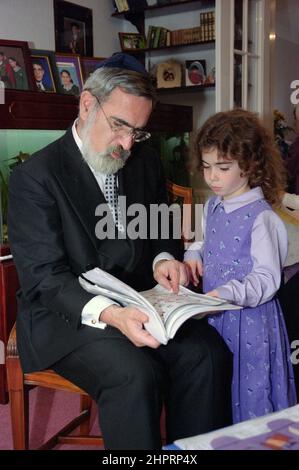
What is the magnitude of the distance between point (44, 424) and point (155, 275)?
2.93 ft

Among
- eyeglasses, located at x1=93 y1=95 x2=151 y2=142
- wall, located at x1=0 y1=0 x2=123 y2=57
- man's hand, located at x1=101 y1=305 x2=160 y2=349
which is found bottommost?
man's hand, located at x1=101 y1=305 x2=160 y2=349

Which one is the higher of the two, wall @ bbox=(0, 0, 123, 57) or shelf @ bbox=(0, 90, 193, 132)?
wall @ bbox=(0, 0, 123, 57)

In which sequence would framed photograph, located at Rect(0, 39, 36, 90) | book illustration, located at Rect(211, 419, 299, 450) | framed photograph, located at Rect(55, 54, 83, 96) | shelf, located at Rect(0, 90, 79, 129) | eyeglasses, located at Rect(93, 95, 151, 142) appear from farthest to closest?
1. framed photograph, located at Rect(55, 54, 83, 96)
2. framed photograph, located at Rect(0, 39, 36, 90)
3. shelf, located at Rect(0, 90, 79, 129)
4. eyeglasses, located at Rect(93, 95, 151, 142)
5. book illustration, located at Rect(211, 419, 299, 450)

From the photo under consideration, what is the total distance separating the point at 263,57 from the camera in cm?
368

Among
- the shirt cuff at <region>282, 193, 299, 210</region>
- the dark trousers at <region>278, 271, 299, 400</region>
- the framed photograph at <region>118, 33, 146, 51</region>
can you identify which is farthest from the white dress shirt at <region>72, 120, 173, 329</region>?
the framed photograph at <region>118, 33, 146, 51</region>

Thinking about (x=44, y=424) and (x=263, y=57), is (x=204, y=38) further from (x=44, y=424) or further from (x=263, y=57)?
(x=44, y=424)

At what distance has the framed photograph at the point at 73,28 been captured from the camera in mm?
3349

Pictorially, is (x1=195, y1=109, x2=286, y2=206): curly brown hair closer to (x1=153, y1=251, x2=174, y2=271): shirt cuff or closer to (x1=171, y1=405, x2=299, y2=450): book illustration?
(x1=153, y1=251, x2=174, y2=271): shirt cuff

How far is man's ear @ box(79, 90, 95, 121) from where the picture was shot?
61.9 inches

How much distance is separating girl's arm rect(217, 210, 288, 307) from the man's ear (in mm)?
594

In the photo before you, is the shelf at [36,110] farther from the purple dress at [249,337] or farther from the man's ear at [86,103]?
the purple dress at [249,337]

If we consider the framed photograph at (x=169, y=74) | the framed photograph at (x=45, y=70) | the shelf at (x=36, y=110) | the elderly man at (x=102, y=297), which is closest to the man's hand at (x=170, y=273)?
the elderly man at (x=102, y=297)

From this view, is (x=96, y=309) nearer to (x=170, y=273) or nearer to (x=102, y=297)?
(x=102, y=297)

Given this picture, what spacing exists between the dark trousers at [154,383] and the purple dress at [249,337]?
0.05 metres
